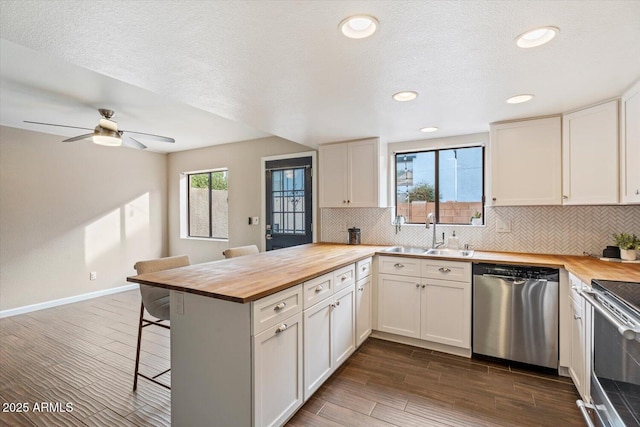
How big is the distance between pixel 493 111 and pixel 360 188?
61.3 inches

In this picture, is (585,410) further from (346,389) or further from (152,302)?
(152,302)

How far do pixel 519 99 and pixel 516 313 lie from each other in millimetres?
1785

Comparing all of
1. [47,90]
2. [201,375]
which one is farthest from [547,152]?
[47,90]

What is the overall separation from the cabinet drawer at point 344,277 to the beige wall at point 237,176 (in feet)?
7.24

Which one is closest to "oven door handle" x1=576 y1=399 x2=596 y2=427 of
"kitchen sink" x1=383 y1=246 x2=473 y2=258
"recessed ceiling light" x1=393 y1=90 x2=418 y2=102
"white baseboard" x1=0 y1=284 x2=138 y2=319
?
"kitchen sink" x1=383 y1=246 x2=473 y2=258

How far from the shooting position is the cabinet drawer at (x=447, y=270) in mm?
2715

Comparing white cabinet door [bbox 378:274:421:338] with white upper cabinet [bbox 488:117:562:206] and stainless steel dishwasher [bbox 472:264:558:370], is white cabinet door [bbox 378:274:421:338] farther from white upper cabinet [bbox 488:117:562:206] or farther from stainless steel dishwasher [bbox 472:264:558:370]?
white upper cabinet [bbox 488:117:562:206]

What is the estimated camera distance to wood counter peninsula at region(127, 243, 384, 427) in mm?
1537

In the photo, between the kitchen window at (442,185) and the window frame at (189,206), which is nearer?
the kitchen window at (442,185)

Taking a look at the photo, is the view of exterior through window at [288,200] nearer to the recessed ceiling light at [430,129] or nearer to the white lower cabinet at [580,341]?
the recessed ceiling light at [430,129]

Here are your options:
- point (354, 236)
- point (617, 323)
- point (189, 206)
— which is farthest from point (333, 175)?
point (189, 206)

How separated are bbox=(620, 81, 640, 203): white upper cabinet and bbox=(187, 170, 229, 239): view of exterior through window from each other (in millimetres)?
4979

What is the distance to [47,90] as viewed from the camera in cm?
280

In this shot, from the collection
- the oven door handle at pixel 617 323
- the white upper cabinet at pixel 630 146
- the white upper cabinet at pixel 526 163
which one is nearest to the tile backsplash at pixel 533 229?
the white upper cabinet at pixel 526 163
